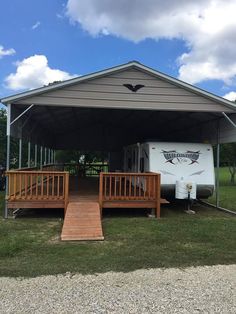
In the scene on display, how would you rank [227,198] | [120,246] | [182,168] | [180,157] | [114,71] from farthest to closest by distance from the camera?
[227,198], [180,157], [182,168], [114,71], [120,246]

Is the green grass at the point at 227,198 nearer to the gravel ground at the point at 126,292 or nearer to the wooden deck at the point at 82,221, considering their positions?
the wooden deck at the point at 82,221

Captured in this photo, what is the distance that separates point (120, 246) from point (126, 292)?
100 inches

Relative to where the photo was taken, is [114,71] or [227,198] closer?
[114,71]

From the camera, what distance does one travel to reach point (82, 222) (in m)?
9.11

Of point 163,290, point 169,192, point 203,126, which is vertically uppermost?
point 203,126

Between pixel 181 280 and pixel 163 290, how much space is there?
1.68ft

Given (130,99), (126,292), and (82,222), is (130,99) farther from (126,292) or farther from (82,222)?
(126,292)

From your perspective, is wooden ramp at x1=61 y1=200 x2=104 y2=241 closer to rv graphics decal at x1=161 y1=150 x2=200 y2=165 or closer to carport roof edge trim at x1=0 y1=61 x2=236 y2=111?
rv graphics decal at x1=161 y1=150 x2=200 y2=165

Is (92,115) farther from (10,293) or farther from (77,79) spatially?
(10,293)

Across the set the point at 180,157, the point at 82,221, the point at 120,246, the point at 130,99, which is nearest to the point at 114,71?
the point at 130,99

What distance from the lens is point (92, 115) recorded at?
18.4 m

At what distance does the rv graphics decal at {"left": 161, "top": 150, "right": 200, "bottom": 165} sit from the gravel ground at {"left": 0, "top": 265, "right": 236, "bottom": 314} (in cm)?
644

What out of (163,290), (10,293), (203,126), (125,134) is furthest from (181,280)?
(125,134)

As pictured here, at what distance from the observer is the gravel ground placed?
14.5 feet
